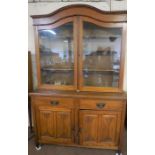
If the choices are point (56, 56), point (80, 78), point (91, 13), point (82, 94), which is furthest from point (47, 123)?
point (91, 13)

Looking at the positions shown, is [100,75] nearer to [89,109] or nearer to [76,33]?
[89,109]

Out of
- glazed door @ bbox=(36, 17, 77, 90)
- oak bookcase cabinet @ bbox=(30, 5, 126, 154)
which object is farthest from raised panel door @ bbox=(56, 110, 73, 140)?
glazed door @ bbox=(36, 17, 77, 90)

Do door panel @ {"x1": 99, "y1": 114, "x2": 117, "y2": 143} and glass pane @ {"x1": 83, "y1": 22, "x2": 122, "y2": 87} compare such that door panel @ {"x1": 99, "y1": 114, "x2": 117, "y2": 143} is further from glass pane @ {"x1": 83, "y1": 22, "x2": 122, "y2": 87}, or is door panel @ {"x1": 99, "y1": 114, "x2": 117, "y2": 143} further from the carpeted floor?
glass pane @ {"x1": 83, "y1": 22, "x2": 122, "y2": 87}

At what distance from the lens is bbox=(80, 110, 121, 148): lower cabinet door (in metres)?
1.80

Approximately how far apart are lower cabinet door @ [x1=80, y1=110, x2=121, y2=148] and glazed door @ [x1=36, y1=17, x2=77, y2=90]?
43 cm

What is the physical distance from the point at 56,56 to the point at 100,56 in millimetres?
604

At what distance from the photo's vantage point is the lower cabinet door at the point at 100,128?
1.80 meters

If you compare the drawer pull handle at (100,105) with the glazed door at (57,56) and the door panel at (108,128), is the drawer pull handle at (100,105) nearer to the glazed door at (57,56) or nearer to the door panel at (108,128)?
the door panel at (108,128)

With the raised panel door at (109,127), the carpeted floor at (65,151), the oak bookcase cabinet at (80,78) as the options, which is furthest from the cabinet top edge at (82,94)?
the carpeted floor at (65,151)

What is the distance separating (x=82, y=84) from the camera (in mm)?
1906

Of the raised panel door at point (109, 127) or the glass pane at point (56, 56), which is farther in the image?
the glass pane at point (56, 56)

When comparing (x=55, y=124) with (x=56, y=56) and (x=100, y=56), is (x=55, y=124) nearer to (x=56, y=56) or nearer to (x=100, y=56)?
(x=56, y=56)
